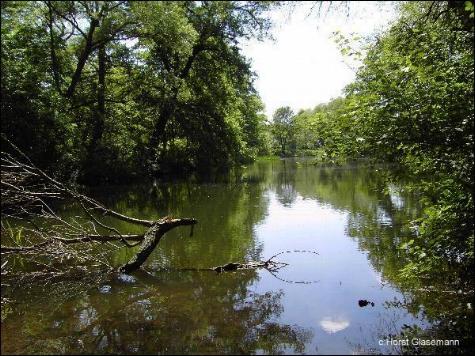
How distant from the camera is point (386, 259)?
9508 mm

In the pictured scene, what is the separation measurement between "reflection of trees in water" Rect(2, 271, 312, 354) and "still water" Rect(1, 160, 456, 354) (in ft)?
0.05

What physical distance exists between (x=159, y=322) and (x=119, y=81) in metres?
21.0

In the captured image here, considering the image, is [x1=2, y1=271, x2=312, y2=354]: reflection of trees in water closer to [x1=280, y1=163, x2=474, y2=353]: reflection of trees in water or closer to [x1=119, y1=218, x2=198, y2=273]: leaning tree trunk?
[x1=119, y1=218, x2=198, y2=273]: leaning tree trunk

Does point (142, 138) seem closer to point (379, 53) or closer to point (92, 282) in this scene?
A: point (92, 282)

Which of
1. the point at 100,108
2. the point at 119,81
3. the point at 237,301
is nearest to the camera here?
the point at 237,301

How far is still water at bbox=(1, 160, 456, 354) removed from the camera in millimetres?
5535

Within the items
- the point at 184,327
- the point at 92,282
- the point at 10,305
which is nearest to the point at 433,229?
the point at 184,327

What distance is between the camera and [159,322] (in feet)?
20.1

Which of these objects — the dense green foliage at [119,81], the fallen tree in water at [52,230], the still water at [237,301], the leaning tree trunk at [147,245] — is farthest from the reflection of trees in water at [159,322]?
the dense green foliage at [119,81]

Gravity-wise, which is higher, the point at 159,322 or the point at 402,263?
the point at 159,322

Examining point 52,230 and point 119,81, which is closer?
point 52,230

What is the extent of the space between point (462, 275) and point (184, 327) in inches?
190

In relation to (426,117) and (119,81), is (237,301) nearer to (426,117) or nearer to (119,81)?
(426,117)

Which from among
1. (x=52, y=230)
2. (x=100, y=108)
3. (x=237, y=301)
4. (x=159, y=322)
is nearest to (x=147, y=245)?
(x=52, y=230)
